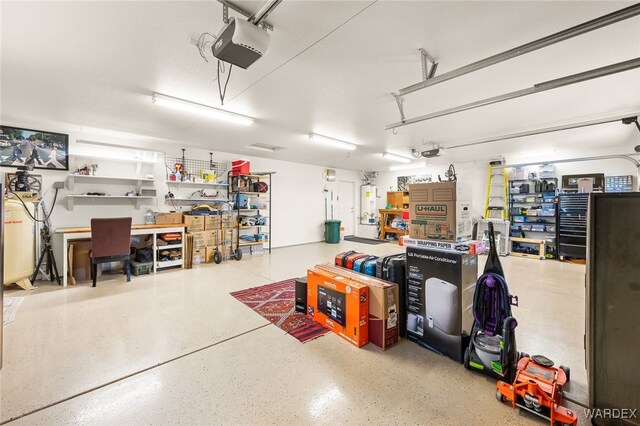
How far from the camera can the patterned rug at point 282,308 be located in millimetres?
2678

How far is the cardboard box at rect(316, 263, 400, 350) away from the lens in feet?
7.69

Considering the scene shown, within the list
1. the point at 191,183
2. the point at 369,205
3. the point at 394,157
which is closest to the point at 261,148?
the point at 191,183

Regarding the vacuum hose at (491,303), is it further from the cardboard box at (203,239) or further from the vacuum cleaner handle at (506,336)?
the cardboard box at (203,239)

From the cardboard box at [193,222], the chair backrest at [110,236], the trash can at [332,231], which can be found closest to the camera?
the chair backrest at [110,236]

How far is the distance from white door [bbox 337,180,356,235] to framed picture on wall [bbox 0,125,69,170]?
7426mm

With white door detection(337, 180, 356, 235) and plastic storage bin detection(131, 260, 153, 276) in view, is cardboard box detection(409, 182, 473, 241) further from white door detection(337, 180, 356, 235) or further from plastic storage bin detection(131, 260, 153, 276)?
white door detection(337, 180, 356, 235)

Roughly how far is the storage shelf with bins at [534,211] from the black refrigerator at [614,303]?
6.19 meters

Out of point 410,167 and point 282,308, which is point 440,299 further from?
point 410,167

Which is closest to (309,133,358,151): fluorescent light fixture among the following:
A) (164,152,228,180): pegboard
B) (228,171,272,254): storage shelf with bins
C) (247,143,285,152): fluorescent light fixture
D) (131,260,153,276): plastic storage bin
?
(247,143,285,152): fluorescent light fixture

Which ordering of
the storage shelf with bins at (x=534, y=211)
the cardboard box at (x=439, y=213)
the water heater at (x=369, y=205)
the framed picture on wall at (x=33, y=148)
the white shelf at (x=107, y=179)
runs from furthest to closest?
the water heater at (x=369, y=205) < the storage shelf with bins at (x=534, y=211) < the white shelf at (x=107, y=179) < the framed picture on wall at (x=33, y=148) < the cardboard box at (x=439, y=213)

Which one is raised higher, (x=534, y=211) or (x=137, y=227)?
(x=534, y=211)

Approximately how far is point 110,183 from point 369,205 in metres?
7.88

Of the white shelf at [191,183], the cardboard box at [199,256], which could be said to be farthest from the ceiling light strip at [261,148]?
the cardboard box at [199,256]

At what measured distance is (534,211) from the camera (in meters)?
6.74
